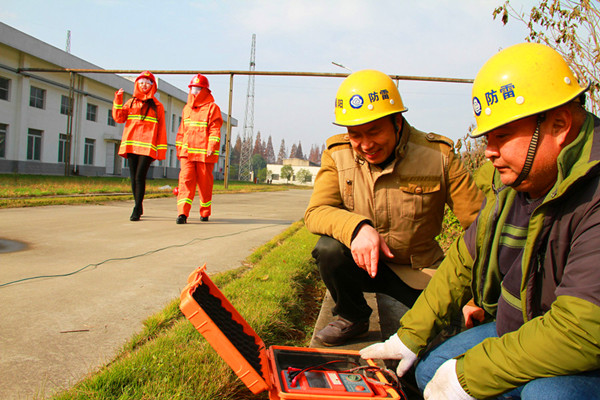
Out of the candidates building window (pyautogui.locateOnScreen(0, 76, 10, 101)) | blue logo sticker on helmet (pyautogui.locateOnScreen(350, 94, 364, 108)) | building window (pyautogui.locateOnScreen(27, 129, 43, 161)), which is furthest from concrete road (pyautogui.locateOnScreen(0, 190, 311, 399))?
building window (pyautogui.locateOnScreen(27, 129, 43, 161))

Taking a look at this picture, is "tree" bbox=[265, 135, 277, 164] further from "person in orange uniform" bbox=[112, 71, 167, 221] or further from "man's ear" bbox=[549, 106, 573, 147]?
"man's ear" bbox=[549, 106, 573, 147]

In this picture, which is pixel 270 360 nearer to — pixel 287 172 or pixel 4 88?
pixel 4 88

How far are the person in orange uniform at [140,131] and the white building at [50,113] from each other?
13.8 metres

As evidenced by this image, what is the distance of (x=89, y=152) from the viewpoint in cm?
3167

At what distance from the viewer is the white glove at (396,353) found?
1.90 meters

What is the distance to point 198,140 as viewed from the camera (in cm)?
705

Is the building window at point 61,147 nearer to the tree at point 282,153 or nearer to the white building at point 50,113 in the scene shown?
the white building at point 50,113

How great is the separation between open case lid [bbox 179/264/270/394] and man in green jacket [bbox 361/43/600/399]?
53cm

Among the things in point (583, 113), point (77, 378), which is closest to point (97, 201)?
point (77, 378)

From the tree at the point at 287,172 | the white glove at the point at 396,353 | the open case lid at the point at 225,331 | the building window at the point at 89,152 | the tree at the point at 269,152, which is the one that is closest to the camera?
the open case lid at the point at 225,331

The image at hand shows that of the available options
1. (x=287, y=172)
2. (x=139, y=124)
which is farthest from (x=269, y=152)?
(x=139, y=124)

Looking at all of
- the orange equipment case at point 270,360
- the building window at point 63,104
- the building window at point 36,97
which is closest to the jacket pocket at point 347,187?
the orange equipment case at point 270,360

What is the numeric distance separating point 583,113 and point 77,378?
7.26ft

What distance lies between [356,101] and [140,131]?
538 cm
